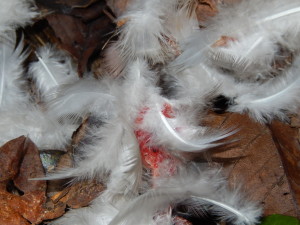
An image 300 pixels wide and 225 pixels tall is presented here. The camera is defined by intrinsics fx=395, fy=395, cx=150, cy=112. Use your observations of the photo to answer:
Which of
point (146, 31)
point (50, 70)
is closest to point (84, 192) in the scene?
point (50, 70)

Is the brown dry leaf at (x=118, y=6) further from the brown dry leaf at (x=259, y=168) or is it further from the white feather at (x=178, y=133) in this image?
the brown dry leaf at (x=259, y=168)

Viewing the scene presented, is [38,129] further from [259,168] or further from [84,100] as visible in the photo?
[259,168]

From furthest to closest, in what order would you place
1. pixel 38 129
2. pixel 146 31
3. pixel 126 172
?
pixel 38 129
pixel 146 31
pixel 126 172

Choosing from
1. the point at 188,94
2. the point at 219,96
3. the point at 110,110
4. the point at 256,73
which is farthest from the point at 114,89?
the point at 256,73

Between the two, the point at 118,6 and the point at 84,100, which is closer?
the point at 84,100

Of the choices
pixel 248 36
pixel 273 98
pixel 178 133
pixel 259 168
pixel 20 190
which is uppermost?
pixel 248 36

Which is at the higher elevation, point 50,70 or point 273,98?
point 273,98

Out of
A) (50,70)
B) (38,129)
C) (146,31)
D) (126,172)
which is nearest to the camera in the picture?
(126,172)
